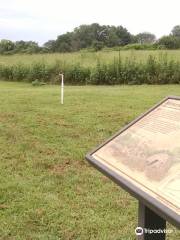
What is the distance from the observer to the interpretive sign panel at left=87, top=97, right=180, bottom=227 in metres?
2.27

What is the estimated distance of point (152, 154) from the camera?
8.71 ft

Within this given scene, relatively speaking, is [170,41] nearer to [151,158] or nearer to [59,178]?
[59,178]

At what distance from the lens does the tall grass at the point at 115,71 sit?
14.9 meters

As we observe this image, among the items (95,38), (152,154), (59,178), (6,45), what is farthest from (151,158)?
(95,38)

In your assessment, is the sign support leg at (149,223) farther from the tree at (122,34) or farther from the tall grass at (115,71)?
the tree at (122,34)

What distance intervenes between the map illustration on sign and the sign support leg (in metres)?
0.25

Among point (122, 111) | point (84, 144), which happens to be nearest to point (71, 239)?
point (84, 144)

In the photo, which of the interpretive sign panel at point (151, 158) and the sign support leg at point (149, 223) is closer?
the interpretive sign panel at point (151, 158)

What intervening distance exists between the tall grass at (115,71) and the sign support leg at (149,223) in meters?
12.3

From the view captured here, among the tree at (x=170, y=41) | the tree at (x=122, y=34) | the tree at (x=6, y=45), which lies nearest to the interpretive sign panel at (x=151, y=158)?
the tree at (x=170, y=41)

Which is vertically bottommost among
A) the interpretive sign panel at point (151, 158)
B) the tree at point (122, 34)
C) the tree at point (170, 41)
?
the interpretive sign panel at point (151, 158)

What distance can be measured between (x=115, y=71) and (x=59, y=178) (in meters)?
10.3

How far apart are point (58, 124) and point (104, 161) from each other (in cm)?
510

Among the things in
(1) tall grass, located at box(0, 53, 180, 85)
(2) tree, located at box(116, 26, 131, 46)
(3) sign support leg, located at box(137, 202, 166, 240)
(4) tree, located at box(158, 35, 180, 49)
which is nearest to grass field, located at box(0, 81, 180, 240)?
(3) sign support leg, located at box(137, 202, 166, 240)
